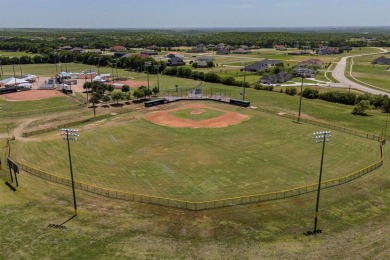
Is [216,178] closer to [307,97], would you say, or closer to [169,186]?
[169,186]

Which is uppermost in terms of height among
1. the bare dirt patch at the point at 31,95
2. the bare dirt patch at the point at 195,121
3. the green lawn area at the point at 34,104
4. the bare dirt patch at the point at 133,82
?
the bare dirt patch at the point at 133,82

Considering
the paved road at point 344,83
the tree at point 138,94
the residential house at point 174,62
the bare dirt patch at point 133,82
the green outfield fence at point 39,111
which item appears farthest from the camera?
the residential house at point 174,62

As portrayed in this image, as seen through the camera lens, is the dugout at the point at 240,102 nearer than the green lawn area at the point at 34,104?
No

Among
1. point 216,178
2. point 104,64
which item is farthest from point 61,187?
point 104,64

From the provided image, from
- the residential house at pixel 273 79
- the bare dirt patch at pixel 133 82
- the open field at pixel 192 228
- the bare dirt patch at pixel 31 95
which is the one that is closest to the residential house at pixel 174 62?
the bare dirt patch at pixel 133 82

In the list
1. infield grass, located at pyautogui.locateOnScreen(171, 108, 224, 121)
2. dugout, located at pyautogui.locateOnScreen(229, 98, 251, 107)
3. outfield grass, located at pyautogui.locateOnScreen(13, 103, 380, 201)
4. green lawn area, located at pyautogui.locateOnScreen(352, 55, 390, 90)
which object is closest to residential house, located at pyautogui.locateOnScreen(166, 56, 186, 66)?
green lawn area, located at pyautogui.locateOnScreen(352, 55, 390, 90)

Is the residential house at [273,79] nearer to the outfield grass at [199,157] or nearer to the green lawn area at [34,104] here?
the outfield grass at [199,157]

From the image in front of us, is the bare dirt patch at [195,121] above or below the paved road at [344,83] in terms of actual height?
below
